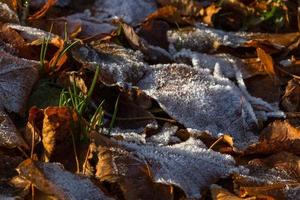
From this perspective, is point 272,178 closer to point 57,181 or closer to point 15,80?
point 57,181

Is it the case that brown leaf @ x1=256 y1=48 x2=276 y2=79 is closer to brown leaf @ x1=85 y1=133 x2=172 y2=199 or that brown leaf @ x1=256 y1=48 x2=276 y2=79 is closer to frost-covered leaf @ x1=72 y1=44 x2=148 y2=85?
frost-covered leaf @ x1=72 y1=44 x2=148 y2=85

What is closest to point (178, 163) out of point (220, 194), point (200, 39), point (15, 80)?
point (220, 194)

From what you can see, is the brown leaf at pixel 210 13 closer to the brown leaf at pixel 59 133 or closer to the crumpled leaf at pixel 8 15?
the crumpled leaf at pixel 8 15

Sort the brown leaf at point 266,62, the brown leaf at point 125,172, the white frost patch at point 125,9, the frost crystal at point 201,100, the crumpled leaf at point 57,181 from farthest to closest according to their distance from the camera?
the white frost patch at point 125,9 < the brown leaf at point 266,62 < the frost crystal at point 201,100 < the brown leaf at point 125,172 < the crumpled leaf at point 57,181

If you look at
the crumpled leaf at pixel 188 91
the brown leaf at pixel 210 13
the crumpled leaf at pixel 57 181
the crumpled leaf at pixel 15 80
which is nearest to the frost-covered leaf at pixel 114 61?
the crumpled leaf at pixel 188 91

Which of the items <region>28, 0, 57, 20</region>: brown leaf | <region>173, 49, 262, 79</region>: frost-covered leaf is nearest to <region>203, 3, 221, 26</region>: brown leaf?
<region>173, 49, 262, 79</region>: frost-covered leaf

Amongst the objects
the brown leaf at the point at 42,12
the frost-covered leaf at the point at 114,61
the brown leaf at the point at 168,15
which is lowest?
the frost-covered leaf at the point at 114,61
